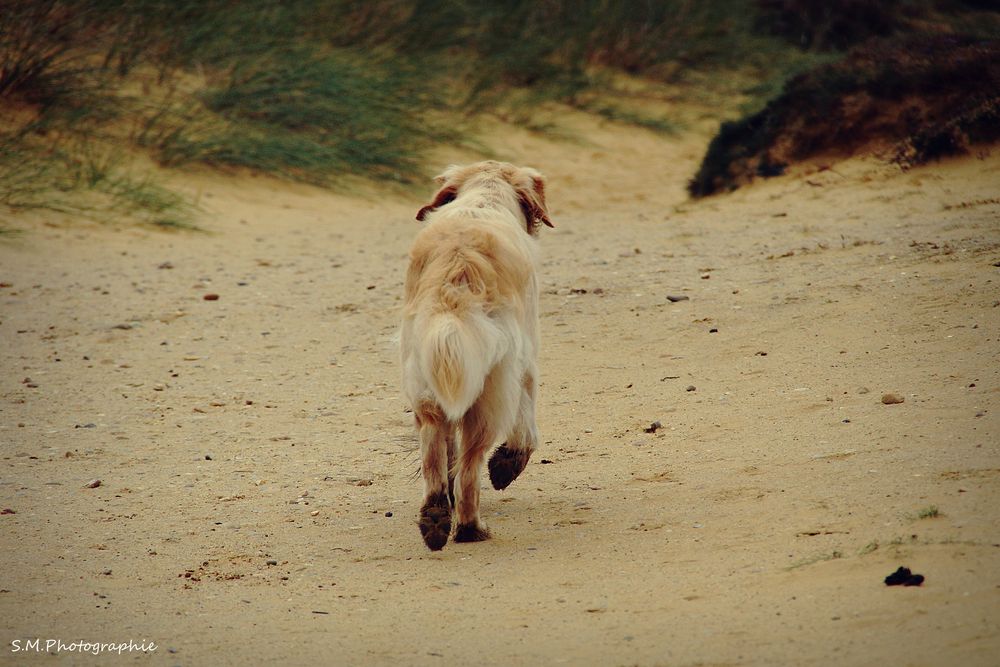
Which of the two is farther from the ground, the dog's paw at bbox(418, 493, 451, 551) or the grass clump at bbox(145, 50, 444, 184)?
the grass clump at bbox(145, 50, 444, 184)

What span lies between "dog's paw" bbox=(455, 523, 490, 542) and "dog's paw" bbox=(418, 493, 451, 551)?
18 cm

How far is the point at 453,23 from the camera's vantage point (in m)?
18.7

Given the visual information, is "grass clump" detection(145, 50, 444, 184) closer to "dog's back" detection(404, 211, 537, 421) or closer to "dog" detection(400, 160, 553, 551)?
"dog" detection(400, 160, 553, 551)

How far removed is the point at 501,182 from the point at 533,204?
189 millimetres

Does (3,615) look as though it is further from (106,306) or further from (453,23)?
(453,23)

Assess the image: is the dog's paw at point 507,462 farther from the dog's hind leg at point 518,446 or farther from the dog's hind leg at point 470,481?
the dog's hind leg at point 470,481

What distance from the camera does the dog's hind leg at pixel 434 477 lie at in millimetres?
4789

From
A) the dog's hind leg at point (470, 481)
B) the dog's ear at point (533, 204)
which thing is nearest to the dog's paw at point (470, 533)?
the dog's hind leg at point (470, 481)

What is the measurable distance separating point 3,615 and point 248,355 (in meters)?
4.07

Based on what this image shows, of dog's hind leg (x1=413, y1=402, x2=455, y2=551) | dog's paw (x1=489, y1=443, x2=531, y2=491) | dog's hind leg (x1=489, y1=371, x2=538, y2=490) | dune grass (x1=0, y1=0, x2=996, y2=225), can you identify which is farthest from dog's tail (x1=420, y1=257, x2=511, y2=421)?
dune grass (x1=0, y1=0, x2=996, y2=225)

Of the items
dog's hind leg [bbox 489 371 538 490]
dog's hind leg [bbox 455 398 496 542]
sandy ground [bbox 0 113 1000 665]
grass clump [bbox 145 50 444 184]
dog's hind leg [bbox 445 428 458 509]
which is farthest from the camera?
grass clump [bbox 145 50 444 184]

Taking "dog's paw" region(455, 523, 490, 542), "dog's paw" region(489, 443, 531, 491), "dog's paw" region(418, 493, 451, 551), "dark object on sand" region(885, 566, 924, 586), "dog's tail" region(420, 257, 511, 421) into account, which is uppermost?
"dog's tail" region(420, 257, 511, 421)

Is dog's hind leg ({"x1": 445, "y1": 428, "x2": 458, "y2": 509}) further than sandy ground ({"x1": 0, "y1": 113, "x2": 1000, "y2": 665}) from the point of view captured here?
Yes

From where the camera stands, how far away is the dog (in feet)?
15.3
